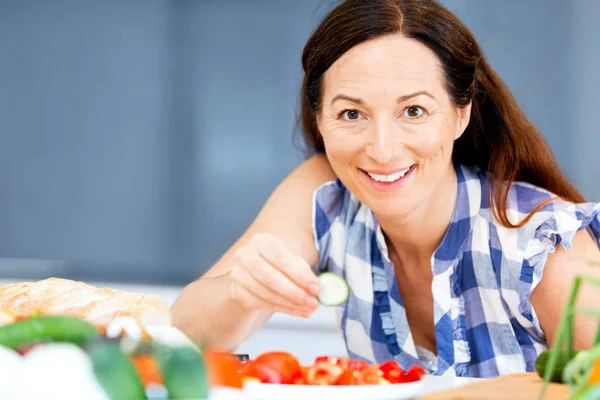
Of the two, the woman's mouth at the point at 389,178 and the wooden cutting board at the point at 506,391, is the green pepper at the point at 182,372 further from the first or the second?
the woman's mouth at the point at 389,178

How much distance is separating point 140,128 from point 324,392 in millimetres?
3141

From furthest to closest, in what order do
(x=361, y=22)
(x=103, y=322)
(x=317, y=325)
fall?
(x=317, y=325) < (x=361, y=22) < (x=103, y=322)

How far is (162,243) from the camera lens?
3.91 meters

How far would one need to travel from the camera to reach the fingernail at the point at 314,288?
122 cm

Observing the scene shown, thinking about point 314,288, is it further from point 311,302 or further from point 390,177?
point 390,177

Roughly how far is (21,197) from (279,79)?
135cm

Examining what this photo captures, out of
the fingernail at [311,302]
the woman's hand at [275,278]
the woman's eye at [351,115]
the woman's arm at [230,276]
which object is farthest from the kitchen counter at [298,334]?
the fingernail at [311,302]

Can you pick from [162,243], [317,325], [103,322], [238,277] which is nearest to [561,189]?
[238,277]

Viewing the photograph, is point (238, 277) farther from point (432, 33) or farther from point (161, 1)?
point (161, 1)

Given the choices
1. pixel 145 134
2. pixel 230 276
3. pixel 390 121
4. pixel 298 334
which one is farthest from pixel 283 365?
pixel 145 134

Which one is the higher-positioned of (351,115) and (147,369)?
(351,115)

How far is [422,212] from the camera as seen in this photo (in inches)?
74.7

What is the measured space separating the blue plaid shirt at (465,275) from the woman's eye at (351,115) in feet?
1.14

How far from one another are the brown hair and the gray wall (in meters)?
1.76
